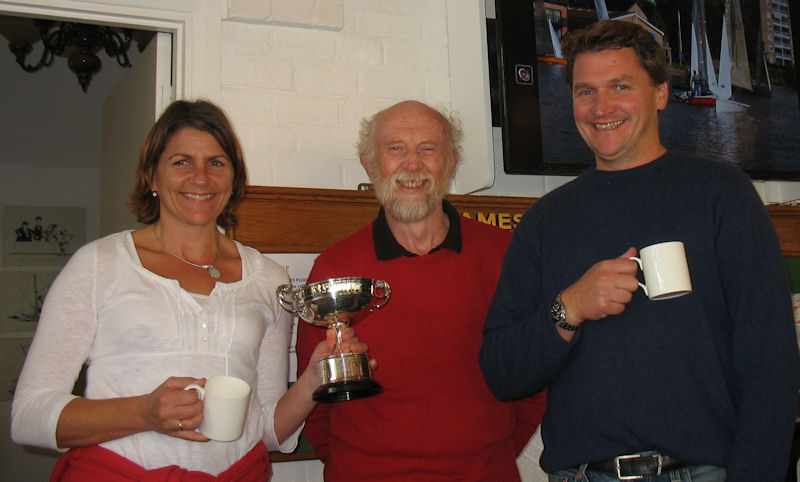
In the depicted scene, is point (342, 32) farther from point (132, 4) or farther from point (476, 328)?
point (476, 328)

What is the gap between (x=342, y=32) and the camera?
2791mm

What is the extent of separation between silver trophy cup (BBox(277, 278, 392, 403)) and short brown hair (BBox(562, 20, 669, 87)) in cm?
74

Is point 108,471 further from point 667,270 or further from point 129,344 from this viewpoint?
point 667,270

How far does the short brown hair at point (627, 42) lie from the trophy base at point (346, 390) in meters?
0.89

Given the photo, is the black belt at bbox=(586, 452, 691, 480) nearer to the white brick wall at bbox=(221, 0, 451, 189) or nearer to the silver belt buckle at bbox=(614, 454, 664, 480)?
the silver belt buckle at bbox=(614, 454, 664, 480)

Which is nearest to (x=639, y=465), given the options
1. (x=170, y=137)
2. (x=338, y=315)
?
(x=338, y=315)

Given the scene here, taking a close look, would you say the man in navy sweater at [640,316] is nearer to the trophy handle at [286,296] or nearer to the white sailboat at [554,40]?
the trophy handle at [286,296]

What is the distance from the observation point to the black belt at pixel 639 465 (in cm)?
125

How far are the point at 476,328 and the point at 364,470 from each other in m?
0.46

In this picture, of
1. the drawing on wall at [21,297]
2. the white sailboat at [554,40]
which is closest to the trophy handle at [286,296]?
the white sailboat at [554,40]

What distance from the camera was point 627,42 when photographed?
4.95 feet

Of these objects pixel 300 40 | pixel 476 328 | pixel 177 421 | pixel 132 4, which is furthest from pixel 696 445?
pixel 132 4

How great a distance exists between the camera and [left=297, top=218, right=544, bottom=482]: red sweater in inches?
66.1

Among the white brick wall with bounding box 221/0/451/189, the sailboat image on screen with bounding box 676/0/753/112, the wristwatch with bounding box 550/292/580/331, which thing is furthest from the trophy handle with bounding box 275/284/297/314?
the sailboat image on screen with bounding box 676/0/753/112
